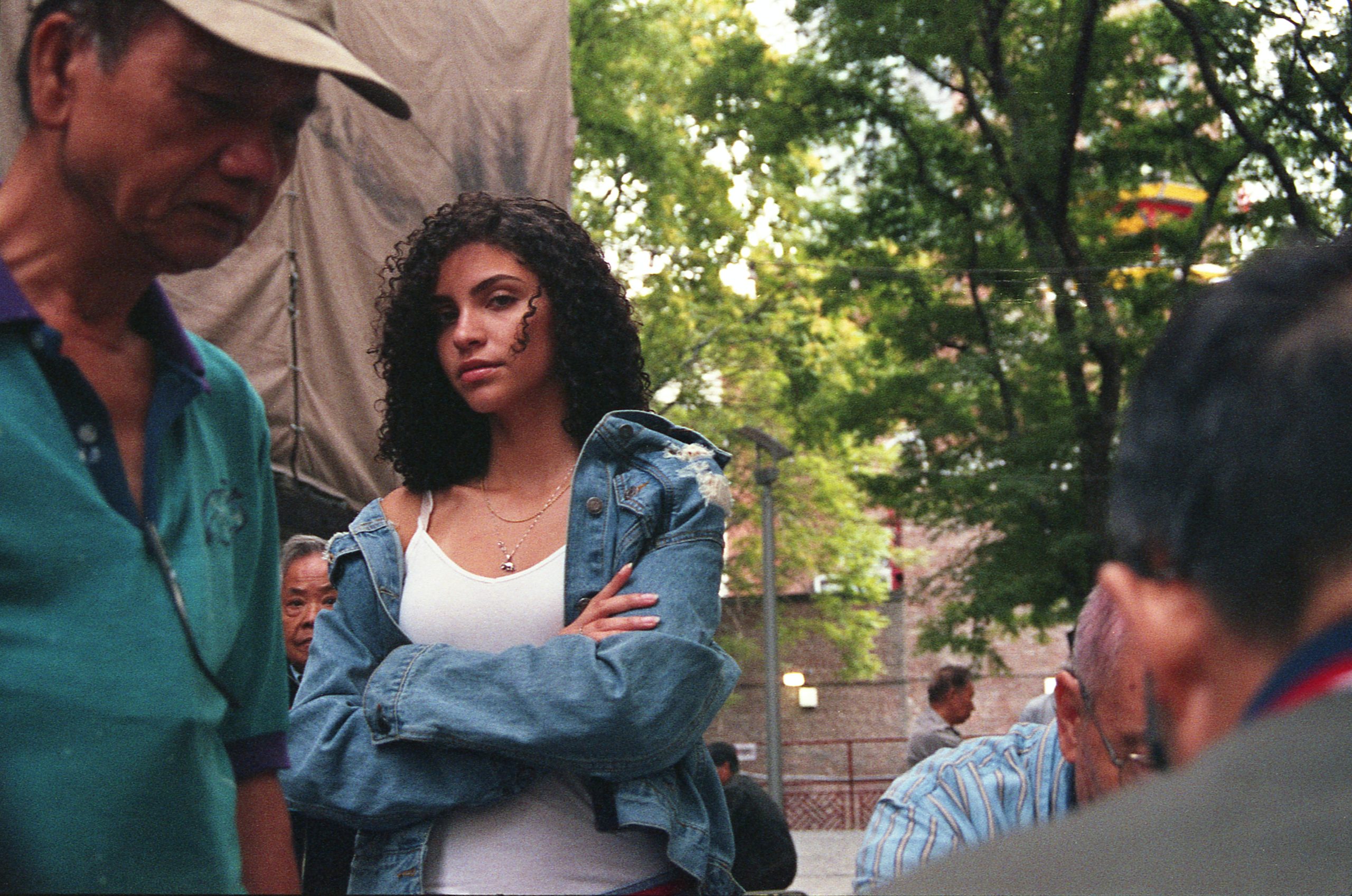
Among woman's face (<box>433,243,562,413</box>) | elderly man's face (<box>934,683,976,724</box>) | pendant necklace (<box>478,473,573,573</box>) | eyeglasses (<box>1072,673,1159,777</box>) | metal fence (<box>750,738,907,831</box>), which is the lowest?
metal fence (<box>750,738,907,831</box>)

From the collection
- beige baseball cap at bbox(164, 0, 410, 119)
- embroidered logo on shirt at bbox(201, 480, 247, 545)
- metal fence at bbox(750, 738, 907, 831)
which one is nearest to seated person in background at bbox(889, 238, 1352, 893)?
beige baseball cap at bbox(164, 0, 410, 119)

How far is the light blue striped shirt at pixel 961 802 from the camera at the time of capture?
2607 millimetres

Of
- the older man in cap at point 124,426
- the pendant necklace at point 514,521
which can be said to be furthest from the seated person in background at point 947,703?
the older man in cap at point 124,426

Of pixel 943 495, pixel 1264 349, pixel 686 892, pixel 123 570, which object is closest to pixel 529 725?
pixel 686 892

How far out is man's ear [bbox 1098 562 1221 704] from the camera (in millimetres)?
860

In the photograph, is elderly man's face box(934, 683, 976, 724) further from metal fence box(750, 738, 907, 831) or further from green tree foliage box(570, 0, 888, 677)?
metal fence box(750, 738, 907, 831)

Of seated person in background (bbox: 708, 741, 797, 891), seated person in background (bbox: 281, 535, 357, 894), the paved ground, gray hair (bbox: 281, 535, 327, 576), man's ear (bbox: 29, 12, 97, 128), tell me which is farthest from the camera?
the paved ground

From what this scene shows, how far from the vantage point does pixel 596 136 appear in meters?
18.9

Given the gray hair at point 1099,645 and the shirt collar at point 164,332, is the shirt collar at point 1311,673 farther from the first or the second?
the gray hair at point 1099,645

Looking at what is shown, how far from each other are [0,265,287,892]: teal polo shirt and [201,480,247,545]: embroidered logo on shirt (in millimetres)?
19

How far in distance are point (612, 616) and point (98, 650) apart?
978 millimetres

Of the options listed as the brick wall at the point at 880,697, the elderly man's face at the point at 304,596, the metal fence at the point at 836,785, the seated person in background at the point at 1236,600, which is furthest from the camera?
the brick wall at the point at 880,697

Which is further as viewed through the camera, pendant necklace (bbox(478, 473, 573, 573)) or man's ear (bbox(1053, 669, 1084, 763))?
man's ear (bbox(1053, 669, 1084, 763))

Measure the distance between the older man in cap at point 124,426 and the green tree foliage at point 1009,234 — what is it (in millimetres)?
12508
